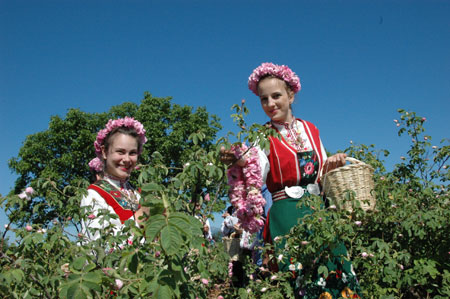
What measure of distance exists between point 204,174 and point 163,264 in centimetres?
45

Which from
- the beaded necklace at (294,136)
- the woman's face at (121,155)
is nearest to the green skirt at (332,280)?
the beaded necklace at (294,136)

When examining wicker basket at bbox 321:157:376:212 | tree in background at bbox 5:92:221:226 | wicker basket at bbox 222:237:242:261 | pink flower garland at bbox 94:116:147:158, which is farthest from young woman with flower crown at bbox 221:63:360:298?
tree in background at bbox 5:92:221:226

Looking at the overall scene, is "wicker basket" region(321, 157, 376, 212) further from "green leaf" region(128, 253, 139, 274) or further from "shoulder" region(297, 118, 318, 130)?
"green leaf" region(128, 253, 139, 274)

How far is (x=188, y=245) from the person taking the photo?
1.22m

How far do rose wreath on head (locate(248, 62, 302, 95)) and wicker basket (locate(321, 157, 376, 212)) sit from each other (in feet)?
2.64

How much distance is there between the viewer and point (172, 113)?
17.4m

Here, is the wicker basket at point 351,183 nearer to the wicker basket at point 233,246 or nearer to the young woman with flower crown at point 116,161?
the young woman with flower crown at point 116,161

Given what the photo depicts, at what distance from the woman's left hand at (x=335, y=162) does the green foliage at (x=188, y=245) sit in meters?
0.31

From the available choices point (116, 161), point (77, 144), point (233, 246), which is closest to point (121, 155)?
point (116, 161)

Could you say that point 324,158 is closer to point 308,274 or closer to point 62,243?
point 308,274

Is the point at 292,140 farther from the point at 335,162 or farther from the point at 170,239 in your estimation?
the point at 170,239

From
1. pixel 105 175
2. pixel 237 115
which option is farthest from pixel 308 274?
pixel 105 175

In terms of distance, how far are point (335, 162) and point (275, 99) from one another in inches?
24.8

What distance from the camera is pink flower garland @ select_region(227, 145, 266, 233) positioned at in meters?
2.22
